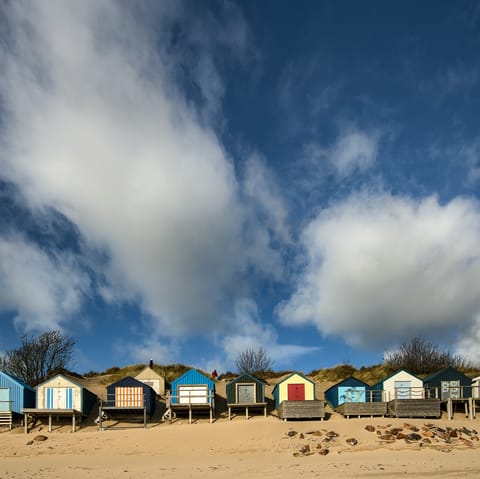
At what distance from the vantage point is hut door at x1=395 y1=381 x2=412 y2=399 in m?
36.5

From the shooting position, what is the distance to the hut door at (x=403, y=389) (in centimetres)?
3647

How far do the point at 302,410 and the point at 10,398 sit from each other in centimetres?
1928

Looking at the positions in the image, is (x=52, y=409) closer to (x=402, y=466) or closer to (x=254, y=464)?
(x=254, y=464)

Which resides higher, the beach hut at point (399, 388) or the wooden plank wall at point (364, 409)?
the beach hut at point (399, 388)

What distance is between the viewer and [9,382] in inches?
1372

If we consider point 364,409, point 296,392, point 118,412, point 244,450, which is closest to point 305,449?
point 244,450

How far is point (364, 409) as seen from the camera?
3359 cm

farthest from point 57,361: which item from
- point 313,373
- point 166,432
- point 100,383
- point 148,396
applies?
point 313,373

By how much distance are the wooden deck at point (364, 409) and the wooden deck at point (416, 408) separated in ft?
2.33

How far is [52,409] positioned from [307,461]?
715 inches

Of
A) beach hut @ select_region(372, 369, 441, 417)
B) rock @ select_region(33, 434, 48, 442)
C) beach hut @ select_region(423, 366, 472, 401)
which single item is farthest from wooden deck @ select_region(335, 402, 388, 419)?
rock @ select_region(33, 434, 48, 442)

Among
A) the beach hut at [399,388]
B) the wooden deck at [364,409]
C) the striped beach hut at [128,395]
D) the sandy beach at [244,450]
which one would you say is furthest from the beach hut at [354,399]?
the striped beach hut at [128,395]

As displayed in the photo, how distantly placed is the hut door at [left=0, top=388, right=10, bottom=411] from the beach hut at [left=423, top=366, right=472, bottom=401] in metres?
28.6

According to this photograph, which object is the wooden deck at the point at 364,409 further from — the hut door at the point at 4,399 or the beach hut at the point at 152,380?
the hut door at the point at 4,399
